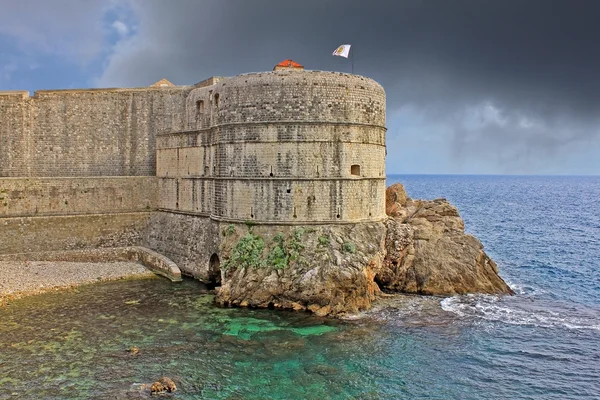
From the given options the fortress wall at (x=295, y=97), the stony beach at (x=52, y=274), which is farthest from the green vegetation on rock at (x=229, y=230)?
the stony beach at (x=52, y=274)

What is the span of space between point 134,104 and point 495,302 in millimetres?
22749

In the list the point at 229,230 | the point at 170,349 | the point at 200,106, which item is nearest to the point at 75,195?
the point at 200,106

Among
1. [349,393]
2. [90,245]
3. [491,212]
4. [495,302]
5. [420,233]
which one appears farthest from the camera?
[491,212]

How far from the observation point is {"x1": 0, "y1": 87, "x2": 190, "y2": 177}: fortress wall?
31.2 m

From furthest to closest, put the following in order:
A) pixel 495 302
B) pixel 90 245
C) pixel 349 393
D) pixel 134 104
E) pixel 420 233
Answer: pixel 134 104 → pixel 90 245 → pixel 420 233 → pixel 495 302 → pixel 349 393

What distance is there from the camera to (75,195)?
30.2m

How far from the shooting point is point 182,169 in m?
30.2

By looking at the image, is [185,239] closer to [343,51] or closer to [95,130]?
[95,130]

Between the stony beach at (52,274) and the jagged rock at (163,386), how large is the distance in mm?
11217

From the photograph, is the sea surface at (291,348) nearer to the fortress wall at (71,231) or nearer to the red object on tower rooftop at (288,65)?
the fortress wall at (71,231)

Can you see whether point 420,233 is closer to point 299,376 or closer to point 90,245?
point 299,376

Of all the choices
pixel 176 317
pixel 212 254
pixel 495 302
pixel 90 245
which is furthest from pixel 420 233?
pixel 90 245

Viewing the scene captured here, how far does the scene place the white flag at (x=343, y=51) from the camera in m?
26.7

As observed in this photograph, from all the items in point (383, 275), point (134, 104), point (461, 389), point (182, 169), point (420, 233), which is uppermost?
point (134, 104)
